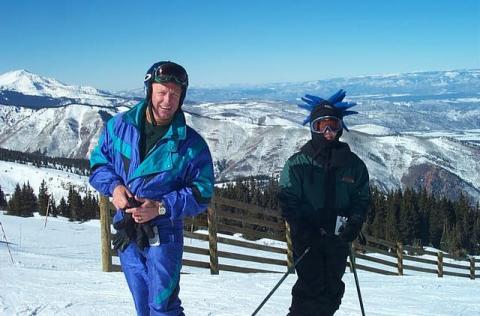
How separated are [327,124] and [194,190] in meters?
1.52

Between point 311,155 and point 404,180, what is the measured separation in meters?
201

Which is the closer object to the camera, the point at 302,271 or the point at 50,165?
the point at 302,271

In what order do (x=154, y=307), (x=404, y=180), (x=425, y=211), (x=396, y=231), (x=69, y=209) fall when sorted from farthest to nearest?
(x=404, y=180), (x=69, y=209), (x=425, y=211), (x=396, y=231), (x=154, y=307)

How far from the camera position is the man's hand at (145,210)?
280 centimetres

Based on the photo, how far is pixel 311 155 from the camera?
3949 millimetres

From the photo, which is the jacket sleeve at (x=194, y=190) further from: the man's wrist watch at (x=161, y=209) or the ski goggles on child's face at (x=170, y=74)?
the ski goggles on child's face at (x=170, y=74)

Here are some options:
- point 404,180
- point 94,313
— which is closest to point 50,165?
point 404,180

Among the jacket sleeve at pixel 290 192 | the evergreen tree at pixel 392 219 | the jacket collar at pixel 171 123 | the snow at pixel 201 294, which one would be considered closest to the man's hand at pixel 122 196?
the jacket collar at pixel 171 123

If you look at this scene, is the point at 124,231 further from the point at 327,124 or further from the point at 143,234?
the point at 327,124

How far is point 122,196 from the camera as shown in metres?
2.82

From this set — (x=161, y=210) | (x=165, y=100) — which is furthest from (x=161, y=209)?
(x=165, y=100)

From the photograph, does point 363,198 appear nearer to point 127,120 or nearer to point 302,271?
point 302,271

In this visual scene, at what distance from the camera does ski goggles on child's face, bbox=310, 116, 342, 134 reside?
3.96 meters

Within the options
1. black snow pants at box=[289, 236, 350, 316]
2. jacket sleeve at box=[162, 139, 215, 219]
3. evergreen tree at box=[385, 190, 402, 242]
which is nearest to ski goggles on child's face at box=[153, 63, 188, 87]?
jacket sleeve at box=[162, 139, 215, 219]
